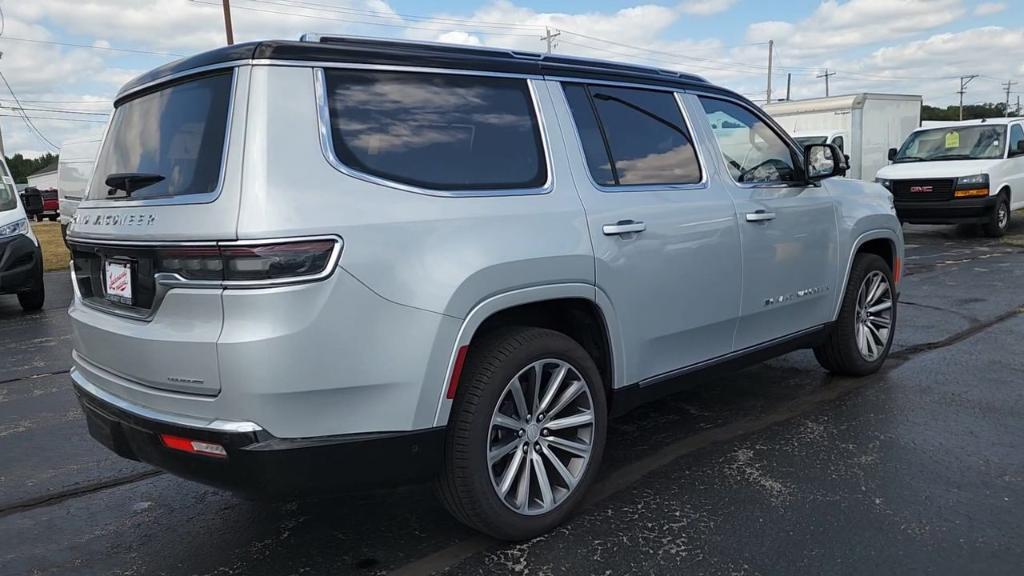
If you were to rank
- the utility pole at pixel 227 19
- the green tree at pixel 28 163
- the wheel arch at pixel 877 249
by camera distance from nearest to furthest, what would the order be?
the wheel arch at pixel 877 249 < the utility pole at pixel 227 19 < the green tree at pixel 28 163

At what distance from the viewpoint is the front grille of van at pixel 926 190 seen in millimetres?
13586

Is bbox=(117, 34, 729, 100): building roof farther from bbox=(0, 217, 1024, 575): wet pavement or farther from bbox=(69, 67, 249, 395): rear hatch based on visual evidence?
bbox=(0, 217, 1024, 575): wet pavement

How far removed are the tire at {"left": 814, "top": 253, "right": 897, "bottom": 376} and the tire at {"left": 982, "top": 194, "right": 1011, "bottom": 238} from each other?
1019 centimetres

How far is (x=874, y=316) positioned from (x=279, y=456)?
4.16 meters

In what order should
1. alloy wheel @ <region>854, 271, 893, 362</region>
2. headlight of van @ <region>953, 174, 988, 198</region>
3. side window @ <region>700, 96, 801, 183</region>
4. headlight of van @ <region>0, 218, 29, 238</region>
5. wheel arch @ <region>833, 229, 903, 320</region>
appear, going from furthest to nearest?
headlight of van @ <region>953, 174, 988, 198</region>
headlight of van @ <region>0, 218, 29, 238</region>
alloy wheel @ <region>854, 271, 893, 362</region>
wheel arch @ <region>833, 229, 903, 320</region>
side window @ <region>700, 96, 801, 183</region>

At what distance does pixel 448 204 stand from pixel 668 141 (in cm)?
149

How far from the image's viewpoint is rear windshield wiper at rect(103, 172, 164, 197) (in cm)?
285

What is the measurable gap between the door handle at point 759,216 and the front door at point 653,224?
0.14 metres

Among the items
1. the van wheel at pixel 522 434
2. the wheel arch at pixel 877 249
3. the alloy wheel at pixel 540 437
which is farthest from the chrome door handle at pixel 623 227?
the wheel arch at pixel 877 249

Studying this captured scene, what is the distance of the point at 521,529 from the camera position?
3.02 metres

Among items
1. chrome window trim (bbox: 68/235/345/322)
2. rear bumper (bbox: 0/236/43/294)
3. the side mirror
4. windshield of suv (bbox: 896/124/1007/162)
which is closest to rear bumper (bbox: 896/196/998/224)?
windshield of suv (bbox: 896/124/1007/162)

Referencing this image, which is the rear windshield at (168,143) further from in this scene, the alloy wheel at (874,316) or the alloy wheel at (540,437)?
the alloy wheel at (874,316)

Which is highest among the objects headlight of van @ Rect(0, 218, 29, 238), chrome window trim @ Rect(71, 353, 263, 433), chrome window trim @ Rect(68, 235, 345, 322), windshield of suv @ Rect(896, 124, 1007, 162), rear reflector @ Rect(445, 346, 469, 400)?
windshield of suv @ Rect(896, 124, 1007, 162)

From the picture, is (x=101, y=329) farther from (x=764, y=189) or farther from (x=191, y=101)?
(x=764, y=189)
